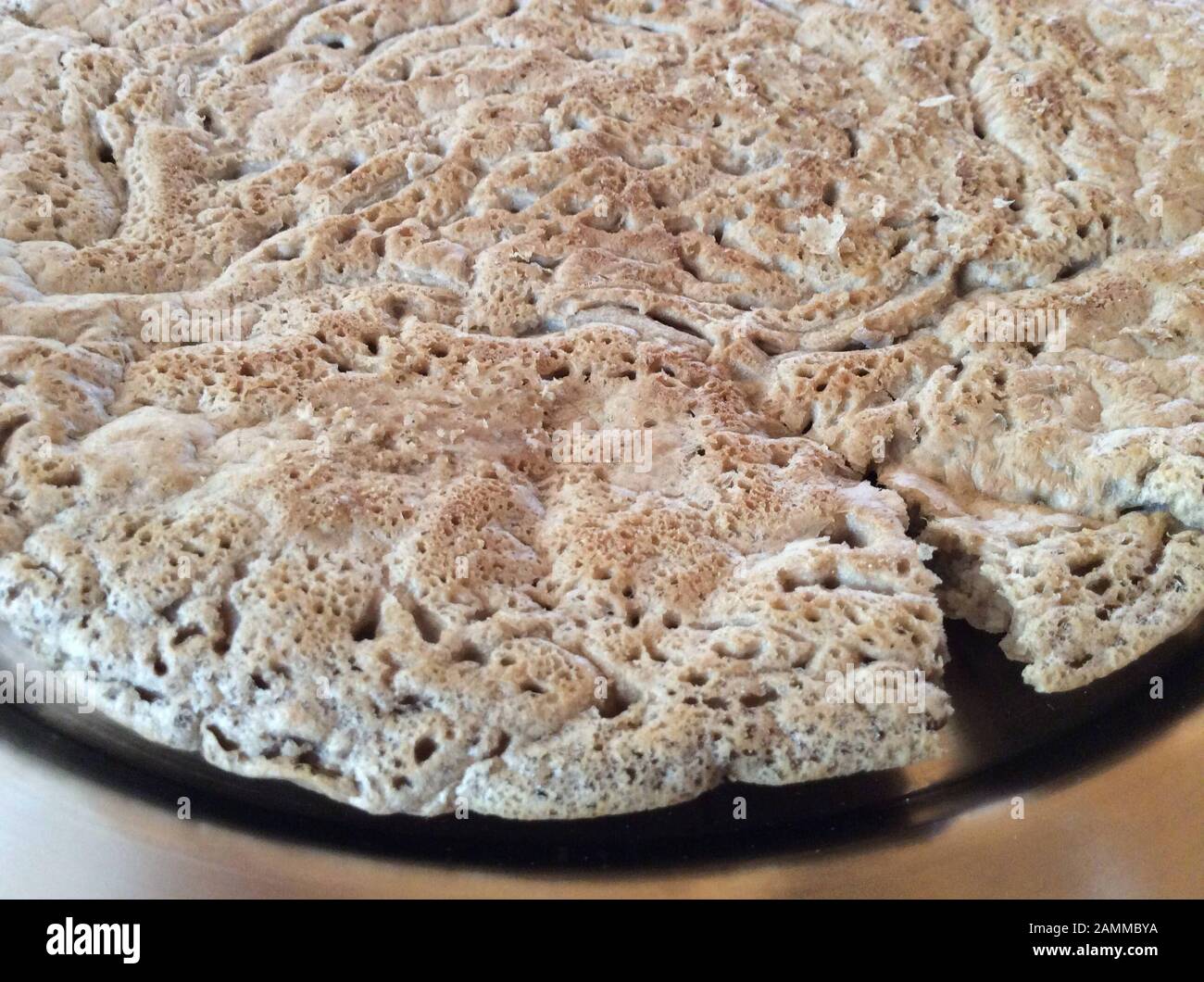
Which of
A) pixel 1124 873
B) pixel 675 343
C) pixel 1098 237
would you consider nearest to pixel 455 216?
pixel 675 343

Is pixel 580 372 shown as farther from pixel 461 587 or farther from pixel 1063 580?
pixel 1063 580

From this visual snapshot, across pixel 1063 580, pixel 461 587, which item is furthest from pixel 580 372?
pixel 1063 580

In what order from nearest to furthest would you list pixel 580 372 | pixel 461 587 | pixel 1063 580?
1. pixel 461 587
2. pixel 1063 580
3. pixel 580 372

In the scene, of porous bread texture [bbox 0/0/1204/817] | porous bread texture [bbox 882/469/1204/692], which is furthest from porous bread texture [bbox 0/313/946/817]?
porous bread texture [bbox 882/469/1204/692]

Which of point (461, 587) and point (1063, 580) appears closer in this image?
point (461, 587)

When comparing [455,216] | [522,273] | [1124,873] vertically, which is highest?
[455,216]

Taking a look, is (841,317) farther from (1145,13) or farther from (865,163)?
(1145,13)

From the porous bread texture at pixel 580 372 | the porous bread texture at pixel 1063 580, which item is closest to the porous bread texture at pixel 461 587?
the porous bread texture at pixel 580 372

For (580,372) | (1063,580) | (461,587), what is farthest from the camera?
(580,372)

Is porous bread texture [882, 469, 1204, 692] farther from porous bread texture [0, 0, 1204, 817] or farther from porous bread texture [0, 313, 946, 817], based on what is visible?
porous bread texture [0, 313, 946, 817]
